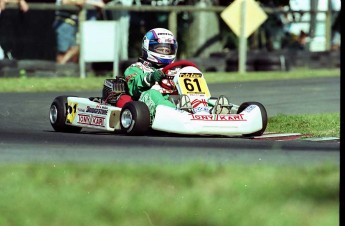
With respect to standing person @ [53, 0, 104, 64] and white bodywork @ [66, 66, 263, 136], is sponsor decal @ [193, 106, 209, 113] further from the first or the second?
standing person @ [53, 0, 104, 64]

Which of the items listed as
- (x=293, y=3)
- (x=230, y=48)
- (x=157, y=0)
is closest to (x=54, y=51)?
(x=157, y=0)

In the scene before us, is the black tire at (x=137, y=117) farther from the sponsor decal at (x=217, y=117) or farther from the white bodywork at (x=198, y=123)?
the sponsor decal at (x=217, y=117)

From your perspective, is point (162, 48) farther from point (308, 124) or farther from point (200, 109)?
point (308, 124)

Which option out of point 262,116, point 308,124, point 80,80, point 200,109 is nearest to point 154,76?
point 200,109

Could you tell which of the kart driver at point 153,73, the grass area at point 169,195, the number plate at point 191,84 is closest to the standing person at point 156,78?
the kart driver at point 153,73

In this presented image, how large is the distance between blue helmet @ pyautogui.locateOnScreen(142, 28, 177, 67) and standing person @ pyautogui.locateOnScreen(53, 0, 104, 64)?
818 centimetres

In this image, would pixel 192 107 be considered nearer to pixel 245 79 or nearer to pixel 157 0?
pixel 245 79

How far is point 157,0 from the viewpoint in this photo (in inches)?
869

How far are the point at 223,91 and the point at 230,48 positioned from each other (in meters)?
6.72

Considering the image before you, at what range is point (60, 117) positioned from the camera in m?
11.6

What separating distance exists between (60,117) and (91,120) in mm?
519

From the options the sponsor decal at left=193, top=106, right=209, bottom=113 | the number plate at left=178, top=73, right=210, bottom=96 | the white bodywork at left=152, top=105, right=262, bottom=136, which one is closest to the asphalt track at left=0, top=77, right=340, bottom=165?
the white bodywork at left=152, top=105, right=262, bottom=136

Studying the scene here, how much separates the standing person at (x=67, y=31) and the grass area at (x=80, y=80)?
79cm

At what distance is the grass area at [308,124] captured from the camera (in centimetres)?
1117
